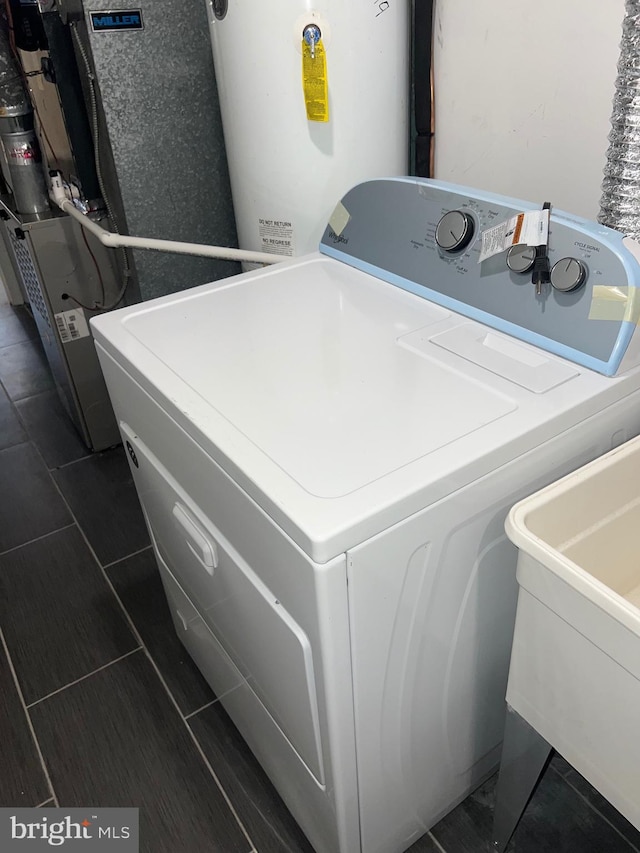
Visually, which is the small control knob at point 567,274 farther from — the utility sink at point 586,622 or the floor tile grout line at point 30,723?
the floor tile grout line at point 30,723

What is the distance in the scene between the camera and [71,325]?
1915mm

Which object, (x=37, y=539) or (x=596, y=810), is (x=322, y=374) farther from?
(x=37, y=539)

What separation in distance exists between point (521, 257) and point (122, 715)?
3.84 ft

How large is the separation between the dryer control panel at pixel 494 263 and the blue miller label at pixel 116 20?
638mm

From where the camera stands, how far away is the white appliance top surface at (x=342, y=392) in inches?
25.1

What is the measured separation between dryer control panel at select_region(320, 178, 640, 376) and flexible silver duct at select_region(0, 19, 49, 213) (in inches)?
42.1

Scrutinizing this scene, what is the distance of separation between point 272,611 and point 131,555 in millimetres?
1099

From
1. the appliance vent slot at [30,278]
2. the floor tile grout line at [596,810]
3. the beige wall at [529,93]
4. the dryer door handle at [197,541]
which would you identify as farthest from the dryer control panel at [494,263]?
the appliance vent slot at [30,278]

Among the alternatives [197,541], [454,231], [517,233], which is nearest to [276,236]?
[454,231]

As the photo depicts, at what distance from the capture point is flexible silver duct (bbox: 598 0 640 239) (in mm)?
844

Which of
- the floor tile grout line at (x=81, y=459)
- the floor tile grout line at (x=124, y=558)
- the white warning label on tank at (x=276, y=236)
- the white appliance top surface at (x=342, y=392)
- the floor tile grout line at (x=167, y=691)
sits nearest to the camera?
the white appliance top surface at (x=342, y=392)

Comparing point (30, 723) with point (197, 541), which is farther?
point (30, 723)

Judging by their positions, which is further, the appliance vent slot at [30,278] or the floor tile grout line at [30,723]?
the appliance vent slot at [30,278]

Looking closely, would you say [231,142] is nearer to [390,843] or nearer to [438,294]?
[438,294]
